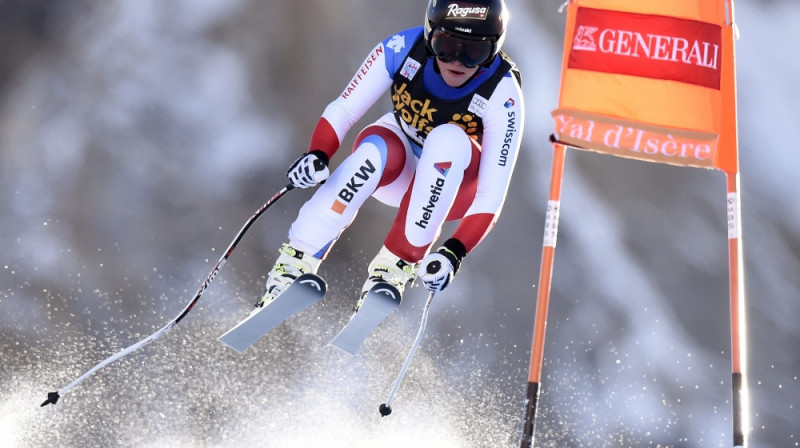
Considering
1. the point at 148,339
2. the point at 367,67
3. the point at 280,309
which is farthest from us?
the point at 367,67

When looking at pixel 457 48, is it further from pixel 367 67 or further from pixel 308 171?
pixel 308 171

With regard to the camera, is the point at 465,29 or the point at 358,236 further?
the point at 358,236

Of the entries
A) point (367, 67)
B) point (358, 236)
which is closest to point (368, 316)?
point (367, 67)

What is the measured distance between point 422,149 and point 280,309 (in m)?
1.07

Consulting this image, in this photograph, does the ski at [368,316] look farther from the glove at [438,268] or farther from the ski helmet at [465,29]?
the ski helmet at [465,29]

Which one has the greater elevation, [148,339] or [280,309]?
Answer: [280,309]

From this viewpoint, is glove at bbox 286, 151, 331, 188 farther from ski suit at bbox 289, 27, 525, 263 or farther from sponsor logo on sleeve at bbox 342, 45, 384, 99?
sponsor logo on sleeve at bbox 342, 45, 384, 99

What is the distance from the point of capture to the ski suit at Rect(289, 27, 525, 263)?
185 inches

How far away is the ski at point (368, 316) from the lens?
459 centimetres

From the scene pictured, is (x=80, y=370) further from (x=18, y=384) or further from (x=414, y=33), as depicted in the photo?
(x=414, y=33)

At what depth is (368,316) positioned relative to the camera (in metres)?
4.61

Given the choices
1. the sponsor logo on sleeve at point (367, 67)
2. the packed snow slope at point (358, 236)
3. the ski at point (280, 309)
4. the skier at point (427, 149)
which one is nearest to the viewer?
the ski at point (280, 309)

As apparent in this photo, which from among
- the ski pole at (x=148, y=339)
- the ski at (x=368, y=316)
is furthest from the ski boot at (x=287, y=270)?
the ski at (x=368, y=316)

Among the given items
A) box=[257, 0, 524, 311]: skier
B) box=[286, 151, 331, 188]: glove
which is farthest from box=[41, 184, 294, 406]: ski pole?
box=[257, 0, 524, 311]: skier
